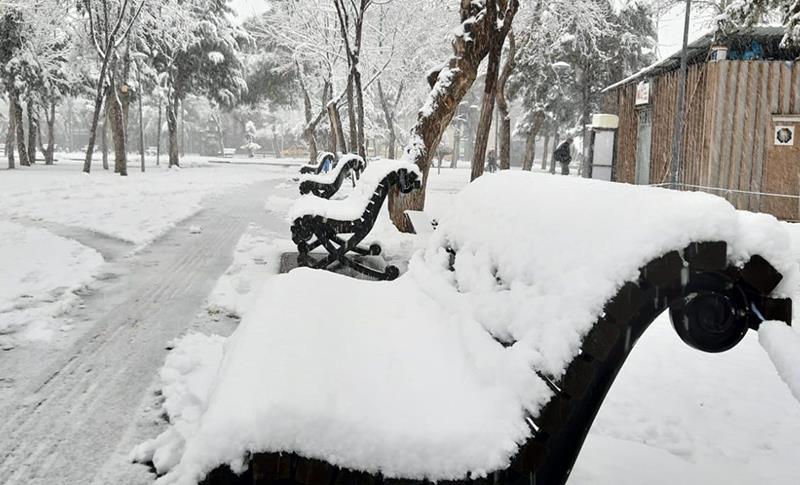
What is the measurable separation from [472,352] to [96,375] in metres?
2.57

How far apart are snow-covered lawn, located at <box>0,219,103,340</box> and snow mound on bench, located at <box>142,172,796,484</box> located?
10.2ft

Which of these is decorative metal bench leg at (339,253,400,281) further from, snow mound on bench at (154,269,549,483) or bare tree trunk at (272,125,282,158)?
bare tree trunk at (272,125,282,158)

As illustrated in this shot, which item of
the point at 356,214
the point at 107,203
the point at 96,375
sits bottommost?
the point at 96,375

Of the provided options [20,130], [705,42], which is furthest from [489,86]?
[20,130]

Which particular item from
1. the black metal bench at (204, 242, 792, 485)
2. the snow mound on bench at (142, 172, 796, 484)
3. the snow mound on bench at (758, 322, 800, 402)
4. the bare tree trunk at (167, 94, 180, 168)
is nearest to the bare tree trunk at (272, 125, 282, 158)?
the bare tree trunk at (167, 94, 180, 168)

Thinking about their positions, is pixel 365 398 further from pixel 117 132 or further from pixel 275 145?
pixel 275 145

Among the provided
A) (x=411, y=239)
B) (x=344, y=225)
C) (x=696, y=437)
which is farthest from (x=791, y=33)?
(x=696, y=437)

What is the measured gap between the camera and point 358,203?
21.7 ft

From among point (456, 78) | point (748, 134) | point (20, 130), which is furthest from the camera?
point (20, 130)

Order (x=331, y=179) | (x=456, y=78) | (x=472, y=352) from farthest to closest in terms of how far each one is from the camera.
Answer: (x=456, y=78) < (x=331, y=179) < (x=472, y=352)

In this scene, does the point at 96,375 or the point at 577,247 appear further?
the point at 96,375

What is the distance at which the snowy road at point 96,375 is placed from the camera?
9.02 feet

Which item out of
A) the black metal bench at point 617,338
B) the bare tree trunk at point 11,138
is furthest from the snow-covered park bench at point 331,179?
the bare tree trunk at point 11,138

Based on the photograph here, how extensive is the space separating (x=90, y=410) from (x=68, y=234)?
22.4ft
